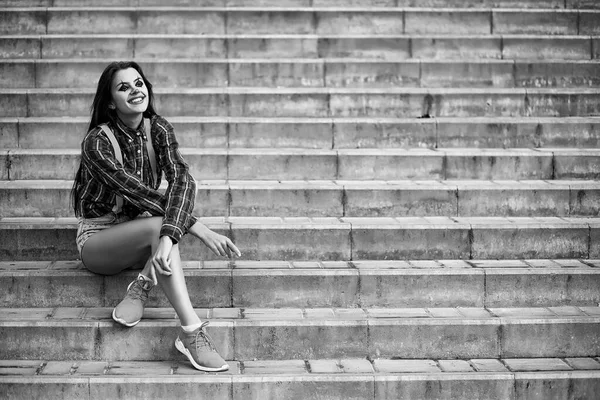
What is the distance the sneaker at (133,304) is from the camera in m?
5.11

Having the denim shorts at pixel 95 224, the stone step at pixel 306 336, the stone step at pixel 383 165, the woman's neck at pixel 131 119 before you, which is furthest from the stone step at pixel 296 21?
the stone step at pixel 306 336

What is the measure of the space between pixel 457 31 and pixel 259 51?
192 centimetres

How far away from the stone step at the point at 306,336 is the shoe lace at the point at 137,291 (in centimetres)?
17

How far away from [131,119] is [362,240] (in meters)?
1.75

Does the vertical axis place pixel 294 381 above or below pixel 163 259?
below

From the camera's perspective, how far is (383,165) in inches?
273

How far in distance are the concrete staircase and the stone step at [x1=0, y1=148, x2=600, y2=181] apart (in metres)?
0.02

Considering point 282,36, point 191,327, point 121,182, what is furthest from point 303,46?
point 191,327

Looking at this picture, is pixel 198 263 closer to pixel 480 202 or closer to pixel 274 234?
pixel 274 234

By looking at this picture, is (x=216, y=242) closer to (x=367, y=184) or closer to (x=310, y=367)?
(x=310, y=367)

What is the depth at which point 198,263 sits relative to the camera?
5.84 m

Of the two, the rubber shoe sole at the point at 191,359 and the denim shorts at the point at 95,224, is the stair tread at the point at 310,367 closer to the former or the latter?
the rubber shoe sole at the point at 191,359

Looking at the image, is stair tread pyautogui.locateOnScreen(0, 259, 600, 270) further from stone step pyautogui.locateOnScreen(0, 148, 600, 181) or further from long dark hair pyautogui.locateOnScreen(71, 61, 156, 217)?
stone step pyautogui.locateOnScreen(0, 148, 600, 181)

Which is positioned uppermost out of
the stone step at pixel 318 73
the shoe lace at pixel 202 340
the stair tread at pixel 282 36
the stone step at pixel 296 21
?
the stone step at pixel 296 21
